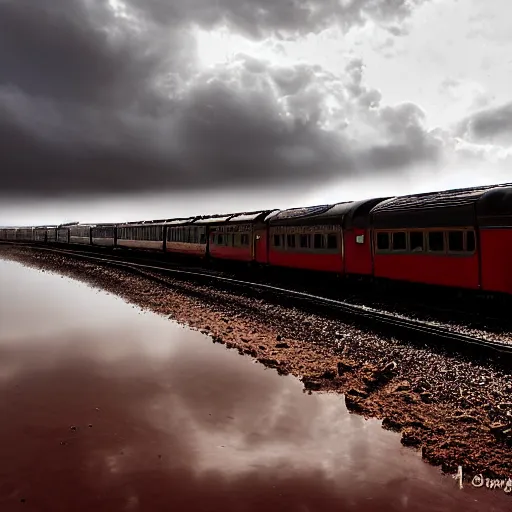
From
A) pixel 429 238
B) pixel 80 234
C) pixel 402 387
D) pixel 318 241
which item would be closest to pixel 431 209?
pixel 429 238


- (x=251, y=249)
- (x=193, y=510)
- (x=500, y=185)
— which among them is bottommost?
(x=193, y=510)

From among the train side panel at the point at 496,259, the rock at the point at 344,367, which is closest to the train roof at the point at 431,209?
the train side panel at the point at 496,259

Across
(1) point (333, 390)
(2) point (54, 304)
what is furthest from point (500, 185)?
(2) point (54, 304)

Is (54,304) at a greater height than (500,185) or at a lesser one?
lesser

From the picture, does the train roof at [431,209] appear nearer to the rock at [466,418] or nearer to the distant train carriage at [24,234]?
the rock at [466,418]

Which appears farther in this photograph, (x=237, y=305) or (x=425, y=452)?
(x=237, y=305)

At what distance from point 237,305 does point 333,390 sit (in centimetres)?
863

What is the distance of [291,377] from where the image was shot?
937 centimetres

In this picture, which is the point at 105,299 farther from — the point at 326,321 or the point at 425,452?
the point at 425,452

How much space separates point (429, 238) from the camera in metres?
14.1

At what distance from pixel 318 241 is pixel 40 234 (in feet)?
222

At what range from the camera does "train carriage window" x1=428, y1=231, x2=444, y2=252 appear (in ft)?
44.8

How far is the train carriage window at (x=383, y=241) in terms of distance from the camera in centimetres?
1587

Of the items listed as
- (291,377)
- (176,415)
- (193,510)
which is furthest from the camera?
(291,377)
